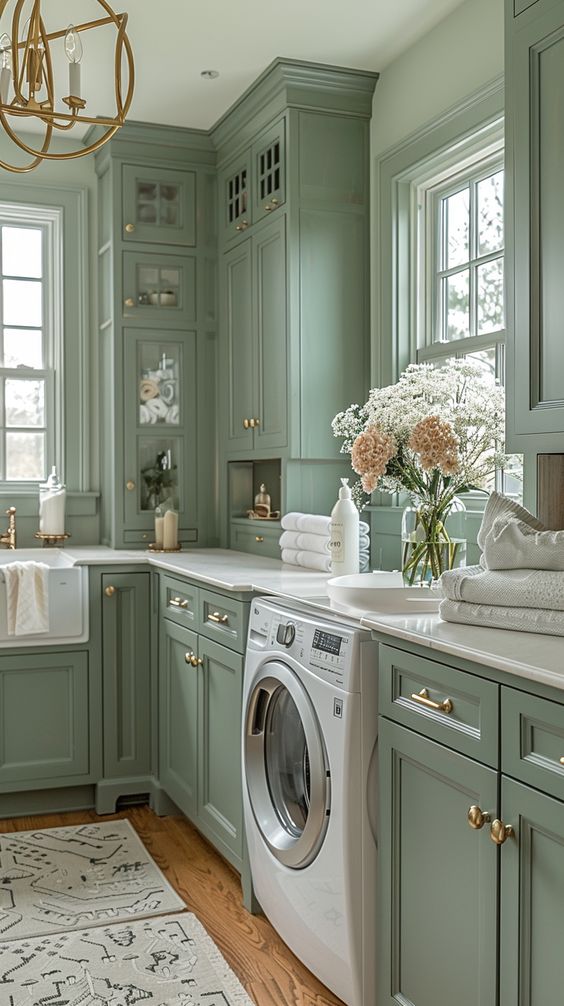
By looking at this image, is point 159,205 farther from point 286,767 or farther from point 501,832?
point 501,832

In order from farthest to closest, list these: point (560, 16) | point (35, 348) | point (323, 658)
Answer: point (35, 348) < point (323, 658) < point (560, 16)

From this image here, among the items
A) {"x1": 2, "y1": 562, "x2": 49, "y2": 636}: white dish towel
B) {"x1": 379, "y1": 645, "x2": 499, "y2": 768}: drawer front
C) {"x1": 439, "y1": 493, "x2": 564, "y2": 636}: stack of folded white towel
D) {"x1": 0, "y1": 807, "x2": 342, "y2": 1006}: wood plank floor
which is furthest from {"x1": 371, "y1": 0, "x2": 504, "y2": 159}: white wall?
{"x1": 0, "y1": 807, "x2": 342, "y2": 1006}: wood plank floor

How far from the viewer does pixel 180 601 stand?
3.41 meters

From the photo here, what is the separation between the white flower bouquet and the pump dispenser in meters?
2.16

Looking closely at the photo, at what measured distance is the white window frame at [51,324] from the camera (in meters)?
4.46

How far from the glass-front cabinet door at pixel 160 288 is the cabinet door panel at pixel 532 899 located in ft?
10.1

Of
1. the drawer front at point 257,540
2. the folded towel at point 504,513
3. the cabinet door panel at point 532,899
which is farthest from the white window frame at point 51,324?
the cabinet door panel at point 532,899

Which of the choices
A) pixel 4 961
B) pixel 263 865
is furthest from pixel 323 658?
pixel 4 961

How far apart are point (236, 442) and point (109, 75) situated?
4.95 feet

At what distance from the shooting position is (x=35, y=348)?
4520 mm

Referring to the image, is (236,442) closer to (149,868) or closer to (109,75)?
(109,75)

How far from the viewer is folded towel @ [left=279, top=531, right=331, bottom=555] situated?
332 centimetres

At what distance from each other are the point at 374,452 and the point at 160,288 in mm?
2299

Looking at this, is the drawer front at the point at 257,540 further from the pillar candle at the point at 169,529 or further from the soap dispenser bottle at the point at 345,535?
the soap dispenser bottle at the point at 345,535
